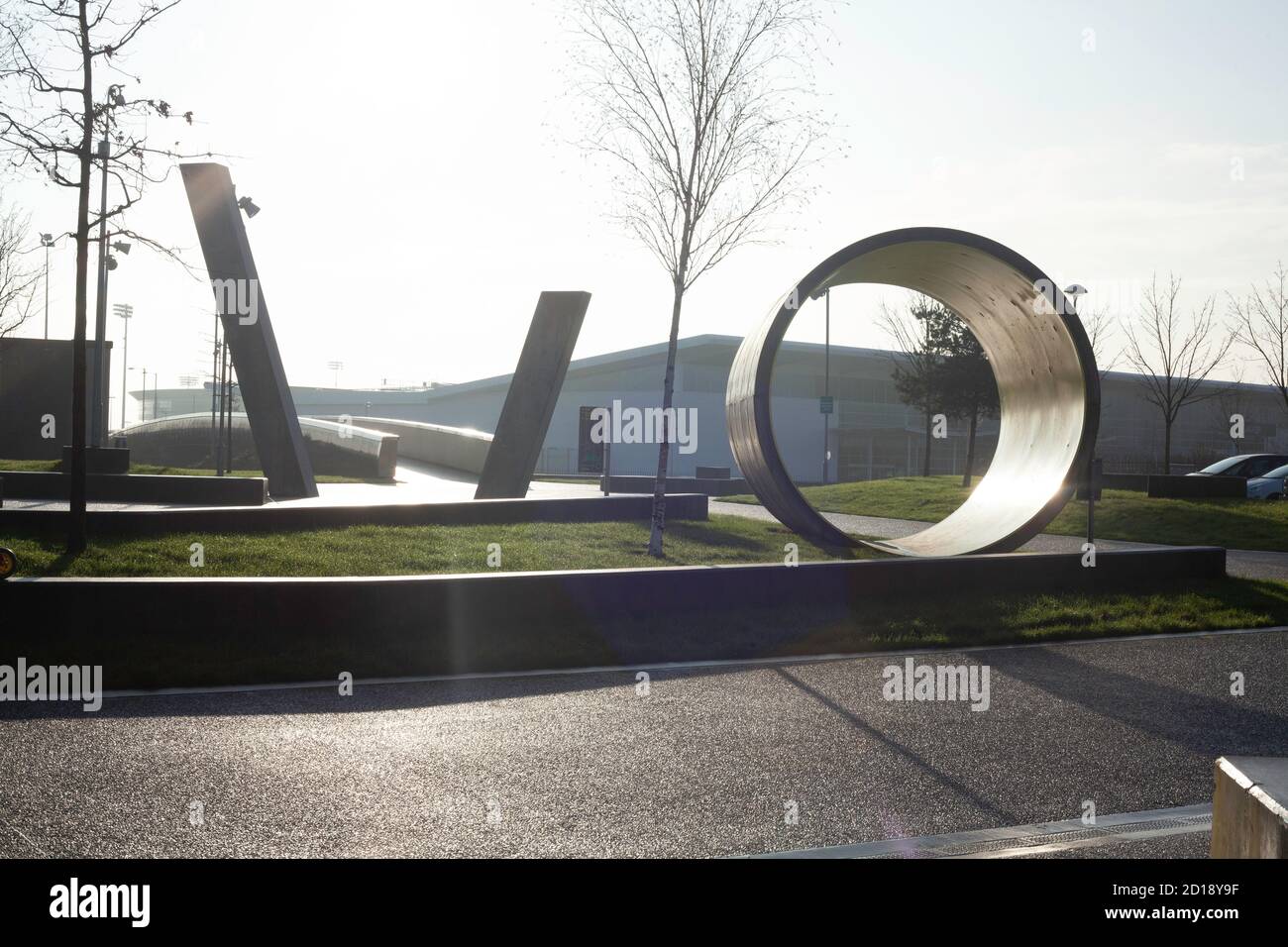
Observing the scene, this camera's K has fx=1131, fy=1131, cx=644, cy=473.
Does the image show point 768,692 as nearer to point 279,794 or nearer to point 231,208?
point 279,794

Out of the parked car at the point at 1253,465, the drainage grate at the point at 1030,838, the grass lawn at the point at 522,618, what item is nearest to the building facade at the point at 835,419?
the parked car at the point at 1253,465

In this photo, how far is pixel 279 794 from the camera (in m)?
5.33

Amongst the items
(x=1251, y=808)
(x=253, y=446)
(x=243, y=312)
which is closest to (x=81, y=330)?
(x=243, y=312)

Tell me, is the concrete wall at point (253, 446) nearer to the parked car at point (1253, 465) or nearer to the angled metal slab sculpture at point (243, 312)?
the angled metal slab sculpture at point (243, 312)

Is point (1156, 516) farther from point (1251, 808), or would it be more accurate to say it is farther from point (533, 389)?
point (1251, 808)

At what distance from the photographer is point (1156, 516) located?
2358 centimetres

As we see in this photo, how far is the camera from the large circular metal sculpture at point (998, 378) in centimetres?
1429

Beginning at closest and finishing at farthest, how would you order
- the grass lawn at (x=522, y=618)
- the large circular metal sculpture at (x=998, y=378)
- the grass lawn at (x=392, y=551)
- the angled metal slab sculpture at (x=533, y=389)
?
the grass lawn at (x=522, y=618), the grass lawn at (x=392, y=551), the large circular metal sculpture at (x=998, y=378), the angled metal slab sculpture at (x=533, y=389)

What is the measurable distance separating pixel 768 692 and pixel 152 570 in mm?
6955

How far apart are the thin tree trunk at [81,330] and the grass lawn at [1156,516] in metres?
18.1

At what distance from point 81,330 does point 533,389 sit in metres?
11.2

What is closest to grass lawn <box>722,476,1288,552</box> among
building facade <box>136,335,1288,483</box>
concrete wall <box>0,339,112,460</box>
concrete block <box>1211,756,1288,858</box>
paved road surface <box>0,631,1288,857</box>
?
paved road surface <box>0,631,1288,857</box>

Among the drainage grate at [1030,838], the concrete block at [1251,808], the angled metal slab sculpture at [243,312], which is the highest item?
the angled metal slab sculpture at [243,312]
